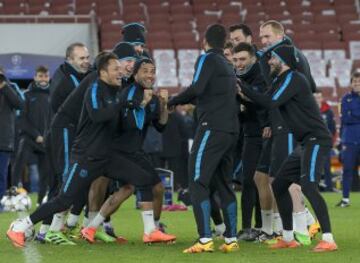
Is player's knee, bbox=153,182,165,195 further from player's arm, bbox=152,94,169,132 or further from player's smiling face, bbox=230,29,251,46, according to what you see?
player's smiling face, bbox=230,29,251,46

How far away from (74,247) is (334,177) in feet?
45.6

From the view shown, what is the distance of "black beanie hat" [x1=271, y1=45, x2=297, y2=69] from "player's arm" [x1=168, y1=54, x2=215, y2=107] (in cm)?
67

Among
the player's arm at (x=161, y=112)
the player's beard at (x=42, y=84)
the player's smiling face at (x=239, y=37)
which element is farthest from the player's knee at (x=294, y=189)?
the player's beard at (x=42, y=84)

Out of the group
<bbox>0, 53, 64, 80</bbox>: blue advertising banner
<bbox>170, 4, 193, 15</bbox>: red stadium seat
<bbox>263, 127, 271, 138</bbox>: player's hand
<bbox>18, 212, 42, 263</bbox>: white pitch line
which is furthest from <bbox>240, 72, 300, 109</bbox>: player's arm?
<bbox>170, 4, 193, 15</bbox>: red stadium seat

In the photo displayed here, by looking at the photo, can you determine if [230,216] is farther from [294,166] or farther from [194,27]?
[194,27]

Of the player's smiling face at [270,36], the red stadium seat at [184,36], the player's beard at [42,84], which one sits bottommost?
the player's beard at [42,84]

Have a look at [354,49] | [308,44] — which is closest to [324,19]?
[354,49]

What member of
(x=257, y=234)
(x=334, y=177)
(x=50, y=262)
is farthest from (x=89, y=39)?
(x=50, y=262)

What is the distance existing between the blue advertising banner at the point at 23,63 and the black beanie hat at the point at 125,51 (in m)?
13.7

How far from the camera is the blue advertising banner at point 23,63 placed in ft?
81.8

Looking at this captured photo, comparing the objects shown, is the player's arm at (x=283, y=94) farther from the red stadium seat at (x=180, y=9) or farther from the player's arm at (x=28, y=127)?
the red stadium seat at (x=180, y=9)

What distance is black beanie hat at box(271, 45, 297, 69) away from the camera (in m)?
10.2

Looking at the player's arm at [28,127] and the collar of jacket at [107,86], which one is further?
the player's arm at [28,127]

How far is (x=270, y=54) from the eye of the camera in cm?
1049
